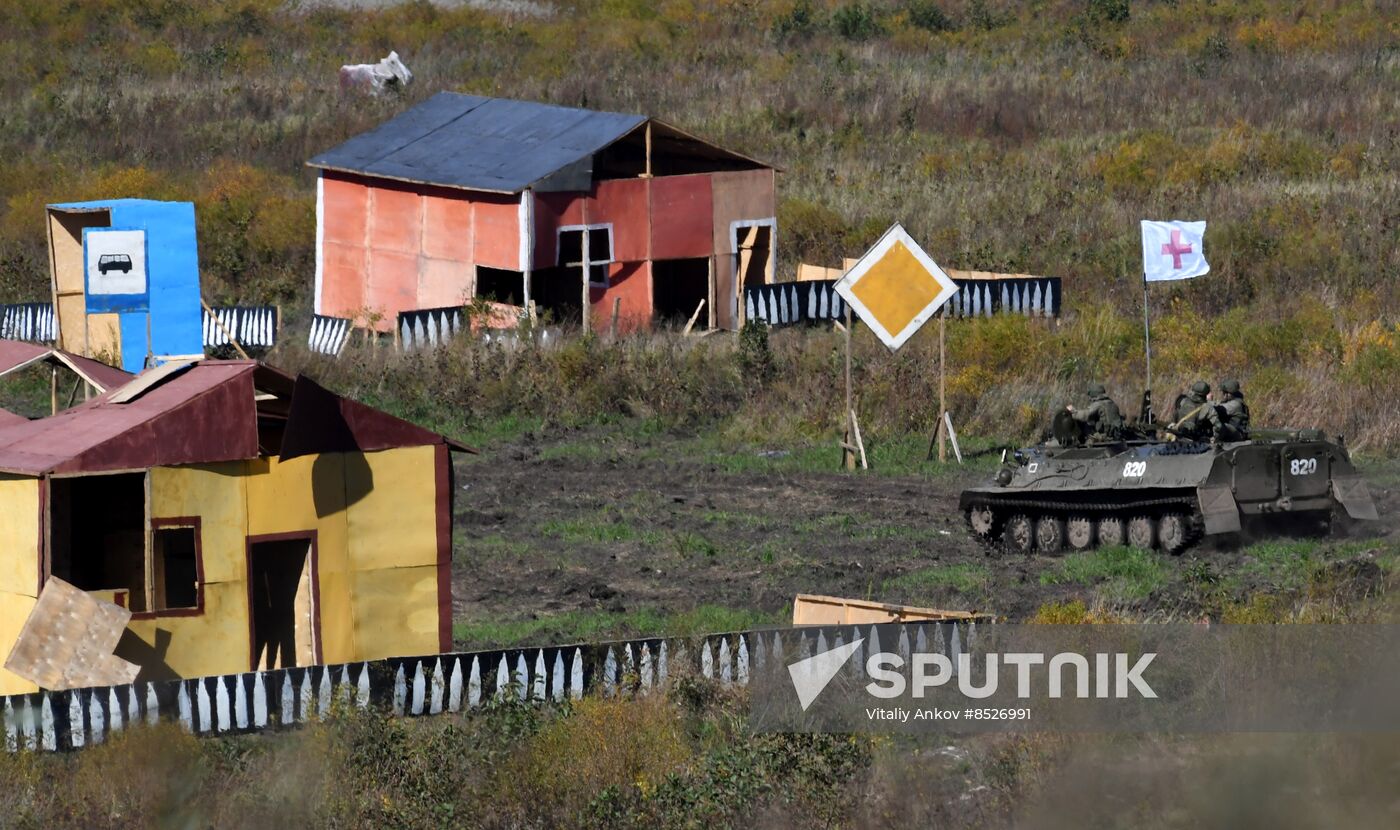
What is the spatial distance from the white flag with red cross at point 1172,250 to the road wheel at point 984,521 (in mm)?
4341

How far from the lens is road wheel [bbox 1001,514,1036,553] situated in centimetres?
2052

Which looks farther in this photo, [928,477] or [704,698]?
[928,477]

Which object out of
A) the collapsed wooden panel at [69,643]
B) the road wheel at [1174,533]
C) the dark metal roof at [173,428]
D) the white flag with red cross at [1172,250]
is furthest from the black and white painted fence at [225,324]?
the collapsed wooden panel at [69,643]

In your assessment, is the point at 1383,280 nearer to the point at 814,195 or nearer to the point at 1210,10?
the point at 814,195

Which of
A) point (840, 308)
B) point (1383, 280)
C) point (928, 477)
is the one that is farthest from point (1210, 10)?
point (928, 477)

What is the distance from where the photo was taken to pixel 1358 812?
32.2 feet

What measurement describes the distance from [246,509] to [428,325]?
16642mm

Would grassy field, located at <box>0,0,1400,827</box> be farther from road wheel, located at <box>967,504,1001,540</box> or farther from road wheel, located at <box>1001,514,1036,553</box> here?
road wheel, located at <box>1001,514,1036,553</box>

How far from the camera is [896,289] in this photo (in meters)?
24.2

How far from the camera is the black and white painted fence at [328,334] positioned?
31.5 metres

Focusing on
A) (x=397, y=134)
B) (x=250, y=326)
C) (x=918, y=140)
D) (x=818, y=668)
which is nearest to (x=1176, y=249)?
(x=818, y=668)

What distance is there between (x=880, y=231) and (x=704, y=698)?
25.9m

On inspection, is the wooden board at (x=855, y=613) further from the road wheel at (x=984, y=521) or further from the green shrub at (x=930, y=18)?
the green shrub at (x=930, y=18)

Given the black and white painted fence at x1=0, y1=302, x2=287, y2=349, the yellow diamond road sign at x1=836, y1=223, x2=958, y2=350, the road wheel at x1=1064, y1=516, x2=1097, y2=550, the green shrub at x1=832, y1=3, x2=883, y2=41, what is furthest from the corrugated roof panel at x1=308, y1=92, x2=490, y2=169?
the green shrub at x1=832, y1=3, x2=883, y2=41
